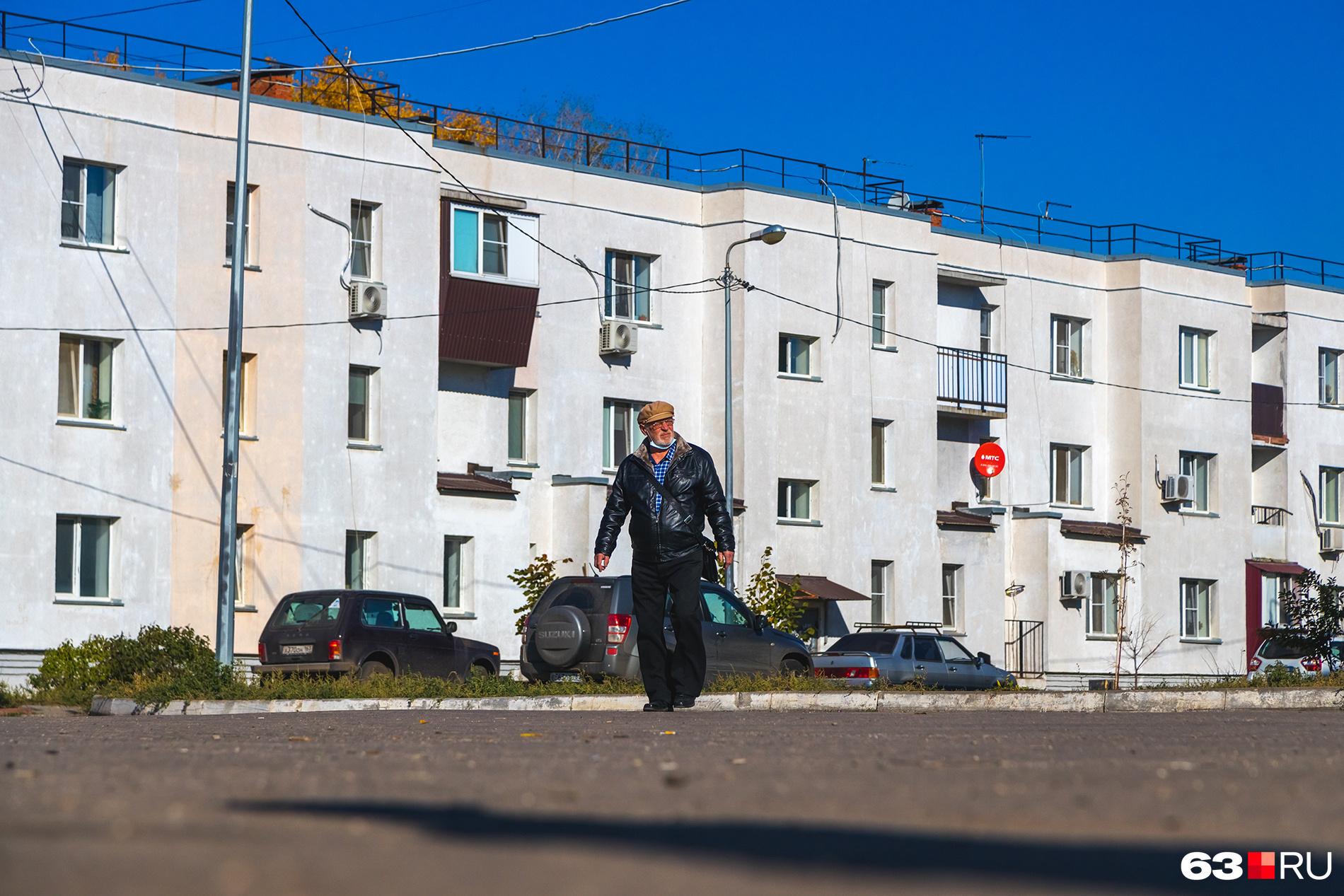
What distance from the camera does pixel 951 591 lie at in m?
46.2

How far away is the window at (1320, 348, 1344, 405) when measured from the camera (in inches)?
2132

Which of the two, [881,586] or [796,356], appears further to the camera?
[881,586]

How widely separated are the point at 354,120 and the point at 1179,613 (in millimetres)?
24638

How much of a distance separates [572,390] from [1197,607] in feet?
62.3

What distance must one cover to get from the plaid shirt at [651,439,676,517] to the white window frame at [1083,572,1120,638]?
34.7 m

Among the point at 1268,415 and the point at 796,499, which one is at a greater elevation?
the point at 1268,415

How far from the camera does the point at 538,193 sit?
39.6 metres

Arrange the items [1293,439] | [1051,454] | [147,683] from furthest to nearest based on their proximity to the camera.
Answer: [1293,439] < [1051,454] < [147,683]

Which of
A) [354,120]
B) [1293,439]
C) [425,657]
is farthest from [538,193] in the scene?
[1293,439]

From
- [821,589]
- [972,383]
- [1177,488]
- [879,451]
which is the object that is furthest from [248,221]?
[1177,488]

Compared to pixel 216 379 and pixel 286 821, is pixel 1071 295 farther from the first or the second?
pixel 286 821

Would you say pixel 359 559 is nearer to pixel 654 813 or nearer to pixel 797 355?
pixel 797 355

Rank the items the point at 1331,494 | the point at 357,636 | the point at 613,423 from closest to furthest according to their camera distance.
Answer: the point at 357,636, the point at 613,423, the point at 1331,494

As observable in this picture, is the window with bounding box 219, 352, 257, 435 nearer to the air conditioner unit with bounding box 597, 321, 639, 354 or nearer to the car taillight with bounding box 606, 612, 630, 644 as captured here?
the air conditioner unit with bounding box 597, 321, 639, 354
